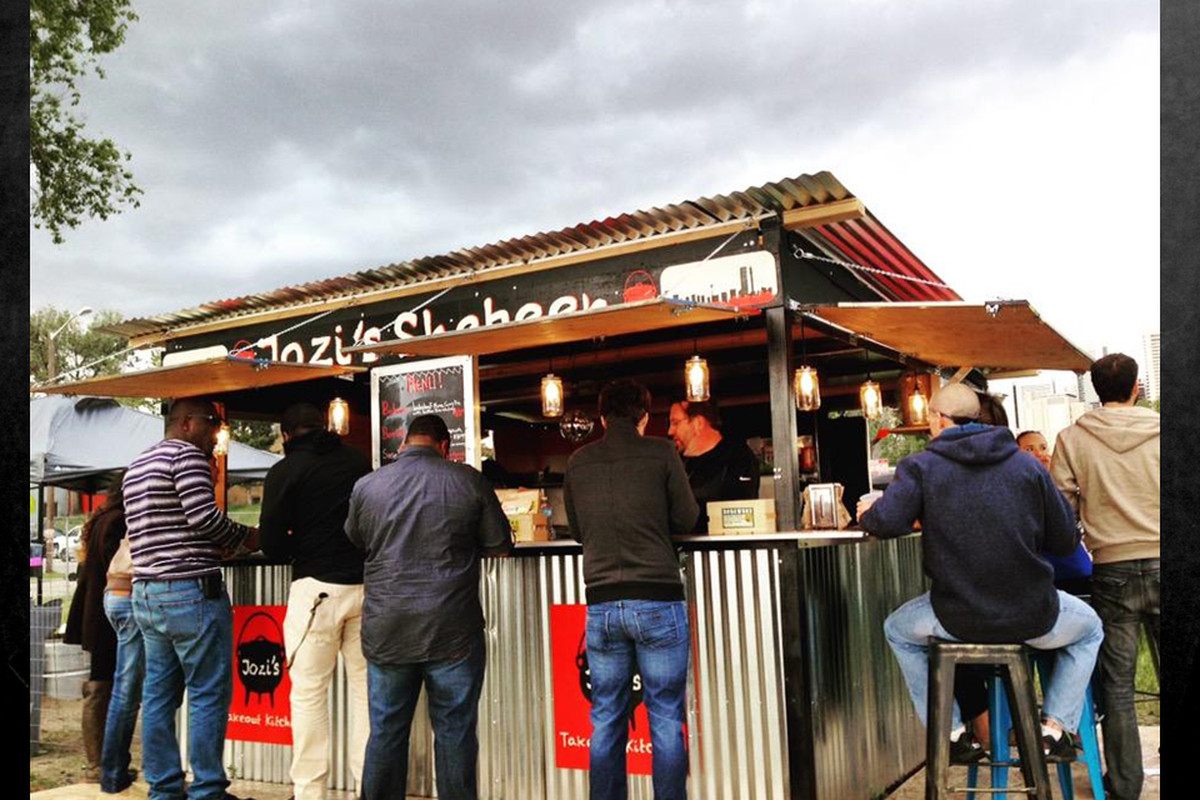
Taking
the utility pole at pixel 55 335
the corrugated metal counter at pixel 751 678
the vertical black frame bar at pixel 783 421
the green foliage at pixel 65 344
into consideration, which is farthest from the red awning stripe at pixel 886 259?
the green foliage at pixel 65 344

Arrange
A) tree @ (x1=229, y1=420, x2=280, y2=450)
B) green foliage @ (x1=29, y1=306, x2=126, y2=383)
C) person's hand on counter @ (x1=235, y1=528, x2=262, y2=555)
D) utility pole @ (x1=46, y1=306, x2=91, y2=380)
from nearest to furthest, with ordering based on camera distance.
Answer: person's hand on counter @ (x1=235, y1=528, x2=262, y2=555), utility pole @ (x1=46, y1=306, x2=91, y2=380), tree @ (x1=229, y1=420, x2=280, y2=450), green foliage @ (x1=29, y1=306, x2=126, y2=383)

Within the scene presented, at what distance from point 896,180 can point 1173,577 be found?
5804mm

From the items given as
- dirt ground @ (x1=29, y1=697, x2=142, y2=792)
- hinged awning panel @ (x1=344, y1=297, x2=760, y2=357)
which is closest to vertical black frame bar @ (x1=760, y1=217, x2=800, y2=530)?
hinged awning panel @ (x1=344, y1=297, x2=760, y2=357)

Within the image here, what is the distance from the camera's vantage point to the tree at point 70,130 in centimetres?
1030

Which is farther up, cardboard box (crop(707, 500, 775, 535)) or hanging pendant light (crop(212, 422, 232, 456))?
hanging pendant light (crop(212, 422, 232, 456))

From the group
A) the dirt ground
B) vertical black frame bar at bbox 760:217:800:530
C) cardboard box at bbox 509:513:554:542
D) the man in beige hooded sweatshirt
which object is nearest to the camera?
the man in beige hooded sweatshirt

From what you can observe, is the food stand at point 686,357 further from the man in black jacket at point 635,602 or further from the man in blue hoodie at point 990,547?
the man in blue hoodie at point 990,547

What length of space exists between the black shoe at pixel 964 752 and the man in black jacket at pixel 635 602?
1.09 metres

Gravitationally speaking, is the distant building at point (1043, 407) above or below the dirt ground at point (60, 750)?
above

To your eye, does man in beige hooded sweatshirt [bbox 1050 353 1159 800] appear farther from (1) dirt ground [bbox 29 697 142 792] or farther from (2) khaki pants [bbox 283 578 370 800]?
(1) dirt ground [bbox 29 697 142 792]

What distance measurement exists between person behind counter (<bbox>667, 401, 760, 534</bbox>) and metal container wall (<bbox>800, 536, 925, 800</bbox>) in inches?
34.3

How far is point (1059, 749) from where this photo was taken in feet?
12.0

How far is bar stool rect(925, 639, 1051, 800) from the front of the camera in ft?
11.4

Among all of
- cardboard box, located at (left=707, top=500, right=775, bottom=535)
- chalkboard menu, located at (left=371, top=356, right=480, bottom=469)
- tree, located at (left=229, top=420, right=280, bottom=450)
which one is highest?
tree, located at (left=229, top=420, right=280, bottom=450)
